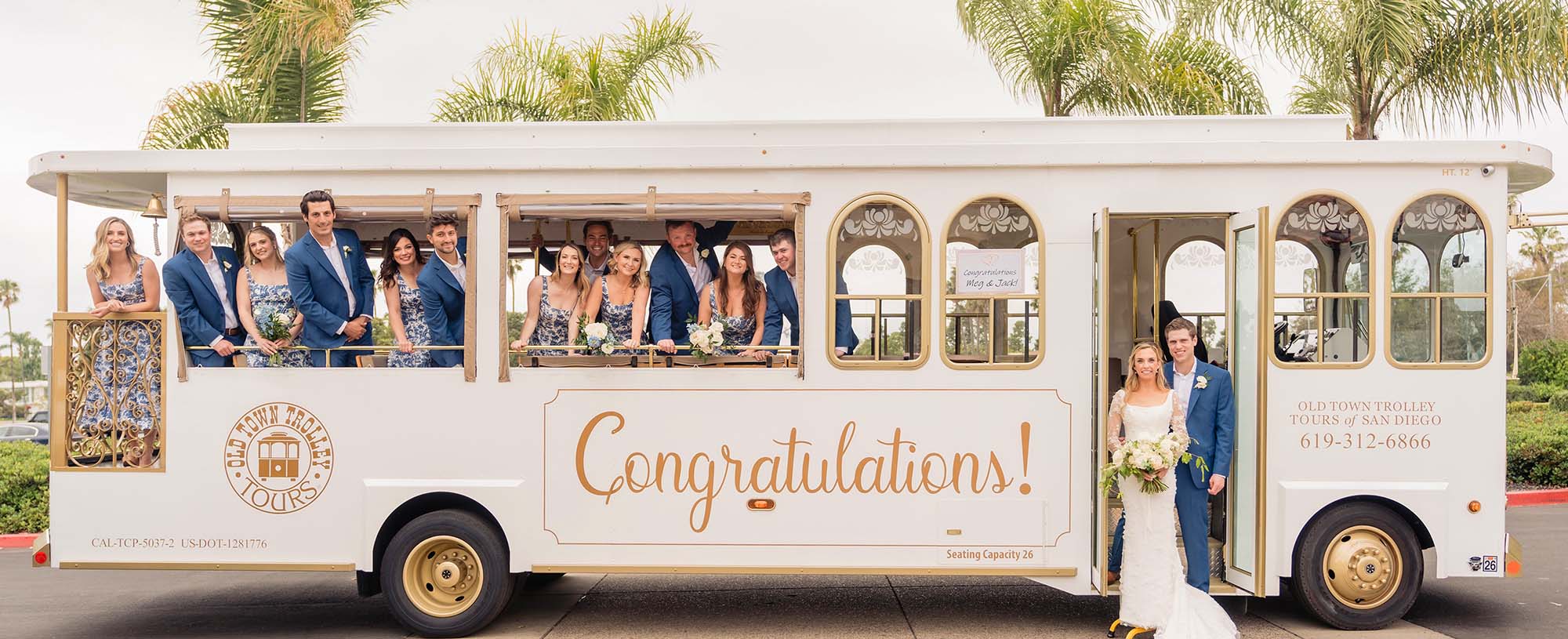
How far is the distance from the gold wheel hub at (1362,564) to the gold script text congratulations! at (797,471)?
5.82ft

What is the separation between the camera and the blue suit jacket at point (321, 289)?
5.87m

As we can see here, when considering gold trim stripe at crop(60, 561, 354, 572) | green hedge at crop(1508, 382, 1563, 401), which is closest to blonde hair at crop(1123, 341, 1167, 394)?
gold trim stripe at crop(60, 561, 354, 572)

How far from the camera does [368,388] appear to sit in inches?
230

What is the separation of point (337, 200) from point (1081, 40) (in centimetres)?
781

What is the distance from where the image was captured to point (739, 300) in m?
6.10

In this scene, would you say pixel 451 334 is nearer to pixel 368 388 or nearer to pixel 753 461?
pixel 368 388

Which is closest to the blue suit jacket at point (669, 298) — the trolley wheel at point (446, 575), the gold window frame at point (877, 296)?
the gold window frame at point (877, 296)

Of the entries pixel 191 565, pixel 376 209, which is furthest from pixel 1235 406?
pixel 191 565

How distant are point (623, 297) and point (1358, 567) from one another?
443cm

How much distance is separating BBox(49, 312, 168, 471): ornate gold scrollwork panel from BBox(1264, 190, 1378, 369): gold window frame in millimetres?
6139

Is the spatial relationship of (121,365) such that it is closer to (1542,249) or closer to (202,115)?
(202,115)

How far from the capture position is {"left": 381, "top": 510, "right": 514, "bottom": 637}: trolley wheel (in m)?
5.83

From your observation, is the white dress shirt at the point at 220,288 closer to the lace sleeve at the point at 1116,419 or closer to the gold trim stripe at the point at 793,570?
the gold trim stripe at the point at 793,570

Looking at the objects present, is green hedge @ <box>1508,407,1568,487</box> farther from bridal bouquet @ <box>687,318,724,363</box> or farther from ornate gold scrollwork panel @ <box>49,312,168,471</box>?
ornate gold scrollwork panel @ <box>49,312,168,471</box>
